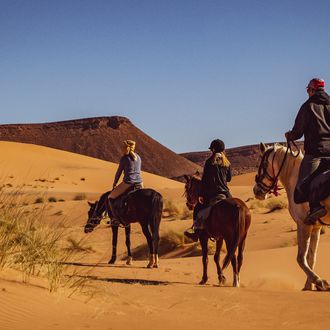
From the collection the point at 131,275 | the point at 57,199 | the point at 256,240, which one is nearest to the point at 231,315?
the point at 131,275

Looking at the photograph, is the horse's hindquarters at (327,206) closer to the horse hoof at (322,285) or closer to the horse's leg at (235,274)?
the horse hoof at (322,285)

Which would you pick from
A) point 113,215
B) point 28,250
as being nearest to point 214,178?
point 28,250

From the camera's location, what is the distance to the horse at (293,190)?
10062 millimetres

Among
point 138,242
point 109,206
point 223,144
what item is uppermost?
point 223,144

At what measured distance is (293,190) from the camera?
411 inches

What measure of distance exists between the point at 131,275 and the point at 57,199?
110 ft

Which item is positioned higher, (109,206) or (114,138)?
(114,138)

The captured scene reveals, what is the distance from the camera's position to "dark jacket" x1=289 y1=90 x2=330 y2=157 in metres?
9.67

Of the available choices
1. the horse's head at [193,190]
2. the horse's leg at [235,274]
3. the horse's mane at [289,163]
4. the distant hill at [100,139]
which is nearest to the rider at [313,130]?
the horse's mane at [289,163]

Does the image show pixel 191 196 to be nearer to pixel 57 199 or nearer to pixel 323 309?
pixel 323 309

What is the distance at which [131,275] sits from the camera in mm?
12344

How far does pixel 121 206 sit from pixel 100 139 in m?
127

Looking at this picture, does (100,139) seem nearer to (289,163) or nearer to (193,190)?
(193,190)

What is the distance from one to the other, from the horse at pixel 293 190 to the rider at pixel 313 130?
1.47ft
